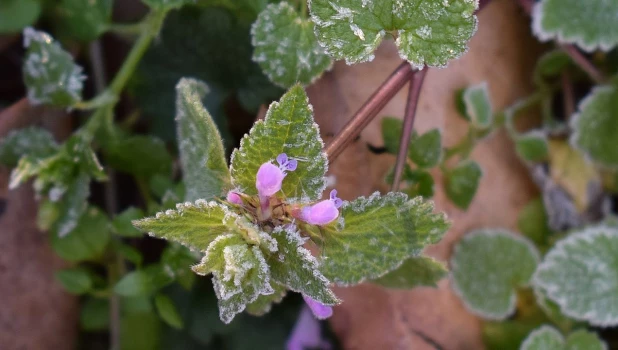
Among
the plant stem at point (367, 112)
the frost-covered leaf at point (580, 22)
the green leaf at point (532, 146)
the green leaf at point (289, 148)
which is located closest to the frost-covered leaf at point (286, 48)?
the plant stem at point (367, 112)

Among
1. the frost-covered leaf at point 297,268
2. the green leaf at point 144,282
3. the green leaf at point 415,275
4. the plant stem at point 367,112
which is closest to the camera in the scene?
the frost-covered leaf at point 297,268

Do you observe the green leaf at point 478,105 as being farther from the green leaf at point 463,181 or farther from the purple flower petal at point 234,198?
the purple flower petal at point 234,198

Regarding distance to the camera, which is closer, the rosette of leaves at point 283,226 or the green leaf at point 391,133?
the rosette of leaves at point 283,226

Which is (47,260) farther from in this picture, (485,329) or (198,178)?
(485,329)

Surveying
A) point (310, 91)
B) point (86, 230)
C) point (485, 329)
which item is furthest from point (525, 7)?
point (86, 230)

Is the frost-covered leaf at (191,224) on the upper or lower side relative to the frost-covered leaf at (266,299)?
upper

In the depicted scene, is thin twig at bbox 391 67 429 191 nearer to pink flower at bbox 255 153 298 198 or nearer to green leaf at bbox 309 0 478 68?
green leaf at bbox 309 0 478 68
